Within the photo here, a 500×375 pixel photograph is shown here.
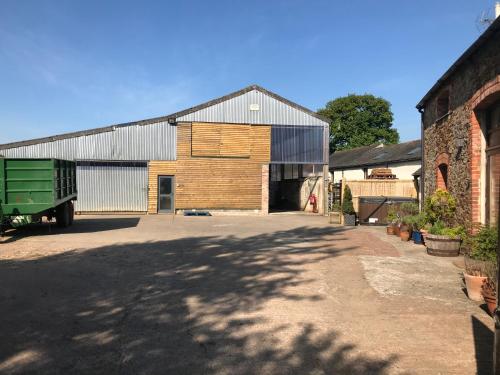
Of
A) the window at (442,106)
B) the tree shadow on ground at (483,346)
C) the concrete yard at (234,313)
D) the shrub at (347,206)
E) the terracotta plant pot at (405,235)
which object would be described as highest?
the window at (442,106)

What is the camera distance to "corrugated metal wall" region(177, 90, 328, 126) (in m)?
23.7

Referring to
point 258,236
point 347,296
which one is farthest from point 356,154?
point 347,296

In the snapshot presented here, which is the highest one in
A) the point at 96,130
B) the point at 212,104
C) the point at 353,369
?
the point at 212,104

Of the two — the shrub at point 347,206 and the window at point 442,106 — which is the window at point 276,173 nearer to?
the shrub at point 347,206

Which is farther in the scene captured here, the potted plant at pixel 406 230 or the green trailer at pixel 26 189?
the potted plant at pixel 406 230

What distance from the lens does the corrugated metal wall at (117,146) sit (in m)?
22.5

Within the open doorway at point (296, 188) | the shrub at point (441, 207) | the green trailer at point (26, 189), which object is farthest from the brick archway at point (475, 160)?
the open doorway at point (296, 188)

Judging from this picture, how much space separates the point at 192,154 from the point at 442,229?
49.4ft

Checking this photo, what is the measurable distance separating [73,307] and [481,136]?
912 cm

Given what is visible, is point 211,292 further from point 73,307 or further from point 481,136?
point 481,136

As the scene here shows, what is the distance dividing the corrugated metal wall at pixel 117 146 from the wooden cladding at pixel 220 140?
47.7 inches

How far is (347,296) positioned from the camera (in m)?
6.73

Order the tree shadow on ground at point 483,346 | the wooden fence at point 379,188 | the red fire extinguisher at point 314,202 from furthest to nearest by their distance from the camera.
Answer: the red fire extinguisher at point 314,202 < the wooden fence at point 379,188 < the tree shadow on ground at point 483,346

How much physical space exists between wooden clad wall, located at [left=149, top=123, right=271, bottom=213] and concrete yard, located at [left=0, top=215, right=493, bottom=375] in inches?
490
